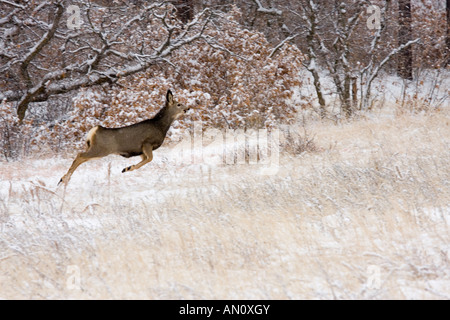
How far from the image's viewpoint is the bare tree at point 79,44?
12945mm

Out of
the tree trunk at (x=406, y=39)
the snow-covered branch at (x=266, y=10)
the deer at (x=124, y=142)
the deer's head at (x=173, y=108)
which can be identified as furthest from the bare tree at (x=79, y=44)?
the tree trunk at (x=406, y=39)

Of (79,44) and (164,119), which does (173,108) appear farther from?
(79,44)

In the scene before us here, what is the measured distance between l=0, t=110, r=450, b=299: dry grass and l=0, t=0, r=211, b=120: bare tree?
18.7ft

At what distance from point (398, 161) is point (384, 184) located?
142 cm

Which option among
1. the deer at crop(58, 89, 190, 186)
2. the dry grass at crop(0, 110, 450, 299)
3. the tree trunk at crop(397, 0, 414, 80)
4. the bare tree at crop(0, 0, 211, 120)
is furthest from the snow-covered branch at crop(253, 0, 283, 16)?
the deer at crop(58, 89, 190, 186)

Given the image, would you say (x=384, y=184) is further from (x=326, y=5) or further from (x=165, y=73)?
(x=326, y=5)

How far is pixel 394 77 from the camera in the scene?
21562mm

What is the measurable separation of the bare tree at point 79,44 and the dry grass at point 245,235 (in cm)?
569

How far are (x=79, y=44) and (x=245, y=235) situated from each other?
11.3m

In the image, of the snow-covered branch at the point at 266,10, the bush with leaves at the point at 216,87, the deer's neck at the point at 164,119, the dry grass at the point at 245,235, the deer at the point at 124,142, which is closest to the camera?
the dry grass at the point at 245,235

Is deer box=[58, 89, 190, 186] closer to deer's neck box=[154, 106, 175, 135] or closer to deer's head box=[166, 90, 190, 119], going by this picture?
deer's neck box=[154, 106, 175, 135]

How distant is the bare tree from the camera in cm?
1295

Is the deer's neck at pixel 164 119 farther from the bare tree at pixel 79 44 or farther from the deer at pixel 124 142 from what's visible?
the bare tree at pixel 79 44

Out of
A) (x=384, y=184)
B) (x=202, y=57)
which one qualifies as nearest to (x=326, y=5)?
(x=202, y=57)
